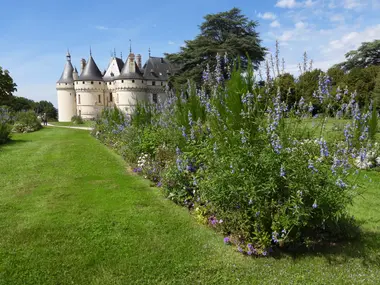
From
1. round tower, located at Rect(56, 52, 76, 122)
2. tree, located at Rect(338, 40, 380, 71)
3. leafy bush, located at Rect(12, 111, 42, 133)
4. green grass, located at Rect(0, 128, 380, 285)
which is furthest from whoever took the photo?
round tower, located at Rect(56, 52, 76, 122)

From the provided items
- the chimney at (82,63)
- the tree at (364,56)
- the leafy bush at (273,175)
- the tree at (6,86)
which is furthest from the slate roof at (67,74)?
the leafy bush at (273,175)

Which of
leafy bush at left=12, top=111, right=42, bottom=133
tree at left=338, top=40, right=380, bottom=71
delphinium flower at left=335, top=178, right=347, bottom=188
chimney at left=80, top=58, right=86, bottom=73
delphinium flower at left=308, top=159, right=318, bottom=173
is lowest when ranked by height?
delphinium flower at left=335, top=178, right=347, bottom=188

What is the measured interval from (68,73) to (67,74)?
0.71 ft

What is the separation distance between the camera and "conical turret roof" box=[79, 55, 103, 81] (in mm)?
41812

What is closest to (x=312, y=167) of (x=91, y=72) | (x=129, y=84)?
(x=129, y=84)

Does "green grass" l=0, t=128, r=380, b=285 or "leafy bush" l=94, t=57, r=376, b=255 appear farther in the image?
"leafy bush" l=94, t=57, r=376, b=255

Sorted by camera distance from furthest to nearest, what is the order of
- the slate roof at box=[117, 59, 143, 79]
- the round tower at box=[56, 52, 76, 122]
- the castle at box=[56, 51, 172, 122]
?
the round tower at box=[56, 52, 76, 122]
the castle at box=[56, 51, 172, 122]
the slate roof at box=[117, 59, 143, 79]

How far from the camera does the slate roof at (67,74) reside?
44.7 metres

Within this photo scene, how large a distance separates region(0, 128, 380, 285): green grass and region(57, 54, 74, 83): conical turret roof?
4319 centimetres

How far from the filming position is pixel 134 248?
11.1ft

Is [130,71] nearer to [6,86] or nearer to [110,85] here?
[110,85]

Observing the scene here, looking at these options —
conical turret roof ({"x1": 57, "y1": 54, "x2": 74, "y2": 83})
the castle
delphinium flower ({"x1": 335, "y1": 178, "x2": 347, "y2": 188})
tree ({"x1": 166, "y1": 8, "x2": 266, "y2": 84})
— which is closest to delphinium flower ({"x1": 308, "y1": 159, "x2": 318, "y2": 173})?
delphinium flower ({"x1": 335, "y1": 178, "x2": 347, "y2": 188})

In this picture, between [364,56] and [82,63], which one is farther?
[82,63]

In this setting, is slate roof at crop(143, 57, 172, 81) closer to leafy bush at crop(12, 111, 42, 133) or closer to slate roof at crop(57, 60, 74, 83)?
slate roof at crop(57, 60, 74, 83)
